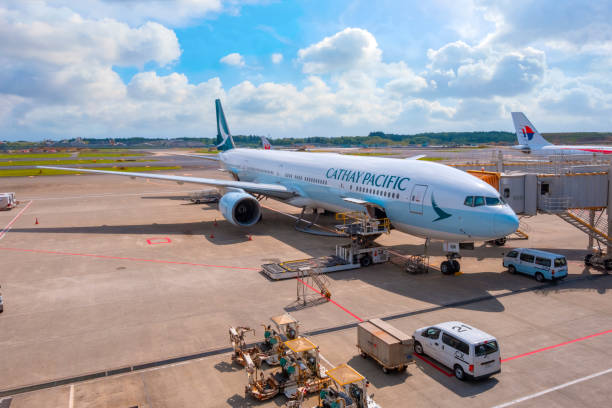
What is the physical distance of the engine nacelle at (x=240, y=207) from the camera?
28.8 meters

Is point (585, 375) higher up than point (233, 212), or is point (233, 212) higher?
point (233, 212)

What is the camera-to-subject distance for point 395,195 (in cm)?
2177

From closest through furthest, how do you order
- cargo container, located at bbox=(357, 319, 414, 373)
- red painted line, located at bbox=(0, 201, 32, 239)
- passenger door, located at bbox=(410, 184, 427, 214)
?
cargo container, located at bbox=(357, 319, 414, 373) → passenger door, located at bbox=(410, 184, 427, 214) → red painted line, located at bbox=(0, 201, 32, 239)

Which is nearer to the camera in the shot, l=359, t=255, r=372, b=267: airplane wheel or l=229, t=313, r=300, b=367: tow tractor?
l=229, t=313, r=300, b=367: tow tractor

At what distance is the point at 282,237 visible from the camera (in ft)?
96.3

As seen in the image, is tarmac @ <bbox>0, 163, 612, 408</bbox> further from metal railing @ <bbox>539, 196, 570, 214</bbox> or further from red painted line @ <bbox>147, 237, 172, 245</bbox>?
metal railing @ <bbox>539, 196, 570, 214</bbox>

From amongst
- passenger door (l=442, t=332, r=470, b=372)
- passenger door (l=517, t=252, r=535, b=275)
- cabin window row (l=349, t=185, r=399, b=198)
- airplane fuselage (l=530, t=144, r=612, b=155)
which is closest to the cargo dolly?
cabin window row (l=349, t=185, r=399, b=198)

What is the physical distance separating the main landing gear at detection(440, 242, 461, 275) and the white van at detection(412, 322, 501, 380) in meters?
7.86

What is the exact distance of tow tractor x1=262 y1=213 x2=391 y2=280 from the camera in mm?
21438

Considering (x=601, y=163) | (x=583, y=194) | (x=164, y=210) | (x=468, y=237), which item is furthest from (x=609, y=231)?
(x=164, y=210)

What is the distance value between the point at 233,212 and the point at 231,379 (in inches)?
691

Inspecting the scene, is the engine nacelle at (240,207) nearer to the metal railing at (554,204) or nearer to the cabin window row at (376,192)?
the cabin window row at (376,192)

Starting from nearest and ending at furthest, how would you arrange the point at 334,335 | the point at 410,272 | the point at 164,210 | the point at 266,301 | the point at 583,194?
the point at 334,335 < the point at 266,301 < the point at 410,272 < the point at 583,194 < the point at 164,210

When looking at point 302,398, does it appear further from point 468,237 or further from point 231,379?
point 468,237
